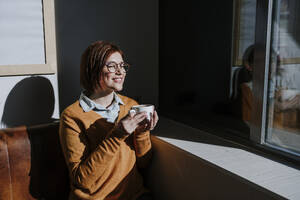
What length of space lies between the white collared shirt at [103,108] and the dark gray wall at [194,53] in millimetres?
474

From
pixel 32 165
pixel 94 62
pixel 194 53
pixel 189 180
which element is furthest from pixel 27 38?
pixel 189 180

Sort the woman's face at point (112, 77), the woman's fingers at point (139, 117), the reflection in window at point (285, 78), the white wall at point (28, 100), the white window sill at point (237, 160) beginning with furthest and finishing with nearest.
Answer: the white wall at point (28, 100), the woman's face at point (112, 77), the woman's fingers at point (139, 117), the reflection in window at point (285, 78), the white window sill at point (237, 160)

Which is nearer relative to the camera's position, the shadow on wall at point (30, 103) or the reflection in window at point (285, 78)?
the reflection in window at point (285, 78)

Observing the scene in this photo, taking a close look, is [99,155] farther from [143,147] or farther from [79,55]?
[79,55]

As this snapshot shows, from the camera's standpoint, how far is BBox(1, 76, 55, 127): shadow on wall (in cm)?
151

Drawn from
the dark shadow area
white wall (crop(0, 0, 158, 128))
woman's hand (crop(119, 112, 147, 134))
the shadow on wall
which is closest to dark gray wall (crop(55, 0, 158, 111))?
white wall (crop(0, 0, 158, 128))

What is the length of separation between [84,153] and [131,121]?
28 centimetres

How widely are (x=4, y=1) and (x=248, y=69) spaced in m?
1.21

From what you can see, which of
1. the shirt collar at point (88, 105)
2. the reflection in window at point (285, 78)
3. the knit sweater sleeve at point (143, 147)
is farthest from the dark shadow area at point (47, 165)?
the reflection in window at point (285, 78)

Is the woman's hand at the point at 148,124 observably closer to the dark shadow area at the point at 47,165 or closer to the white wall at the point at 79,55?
the dark shadow area at the point at 47,165

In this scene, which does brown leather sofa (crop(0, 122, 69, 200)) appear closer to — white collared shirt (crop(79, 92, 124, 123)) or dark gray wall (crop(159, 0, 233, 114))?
white collared shirt (crop(79, 92, 124, 123))

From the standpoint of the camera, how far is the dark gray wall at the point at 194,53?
1.40m

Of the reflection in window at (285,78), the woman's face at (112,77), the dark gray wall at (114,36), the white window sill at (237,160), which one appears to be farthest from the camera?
the dark gray wall at (114,36)

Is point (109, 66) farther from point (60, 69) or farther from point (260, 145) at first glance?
point (260, 145)
